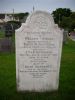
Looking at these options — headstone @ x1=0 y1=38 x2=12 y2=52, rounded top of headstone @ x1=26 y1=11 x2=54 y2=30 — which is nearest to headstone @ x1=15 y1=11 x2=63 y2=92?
rounded top of headstone @ x1=26 y1=11 x2=54 y2=30

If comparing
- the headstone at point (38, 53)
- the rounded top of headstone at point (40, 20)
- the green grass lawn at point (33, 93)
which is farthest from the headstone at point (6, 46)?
the rounded top of headstone at point (40, 20)

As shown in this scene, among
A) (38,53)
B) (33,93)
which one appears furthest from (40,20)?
(33,93)

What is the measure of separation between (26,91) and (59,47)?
52.8 inches

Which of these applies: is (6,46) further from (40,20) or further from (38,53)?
(40,20)

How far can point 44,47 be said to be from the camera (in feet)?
24.1

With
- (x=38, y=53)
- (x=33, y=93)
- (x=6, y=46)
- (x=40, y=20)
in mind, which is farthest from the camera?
(x=6, y=46)

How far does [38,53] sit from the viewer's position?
738 centimetres

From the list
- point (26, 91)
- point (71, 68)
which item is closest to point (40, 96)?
point (26, 91)

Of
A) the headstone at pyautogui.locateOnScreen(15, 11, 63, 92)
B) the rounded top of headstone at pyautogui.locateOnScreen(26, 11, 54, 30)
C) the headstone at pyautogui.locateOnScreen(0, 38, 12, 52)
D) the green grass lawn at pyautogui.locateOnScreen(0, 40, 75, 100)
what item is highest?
the rounded top of headstone at pyautogui.locateOnScreen(26, 11, 54, 30)

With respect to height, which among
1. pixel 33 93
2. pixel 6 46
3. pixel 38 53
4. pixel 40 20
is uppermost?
pixel 40 20

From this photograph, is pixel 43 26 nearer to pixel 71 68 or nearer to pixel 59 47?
pixel 59 47

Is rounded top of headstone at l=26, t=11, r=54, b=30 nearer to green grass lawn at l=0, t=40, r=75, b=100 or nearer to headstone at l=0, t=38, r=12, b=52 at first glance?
green grass lawn at l=0, t=40, r=75, b=100

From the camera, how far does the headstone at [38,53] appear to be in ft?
23.6

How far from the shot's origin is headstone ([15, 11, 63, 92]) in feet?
23.6
